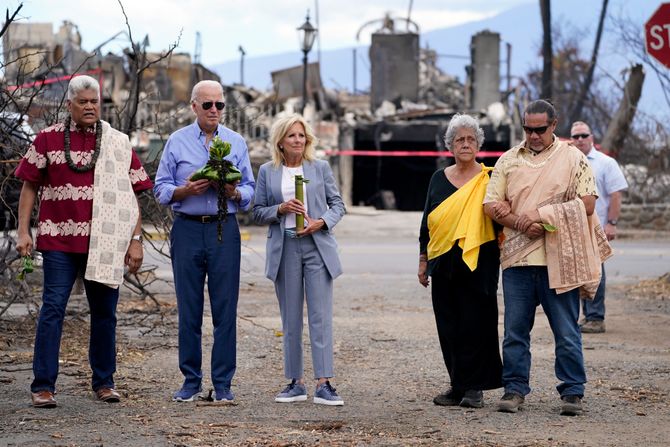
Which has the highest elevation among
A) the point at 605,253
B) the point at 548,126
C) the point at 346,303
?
the point at 548,126

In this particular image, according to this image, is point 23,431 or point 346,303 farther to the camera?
point 346,303

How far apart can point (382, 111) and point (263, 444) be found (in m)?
32.5

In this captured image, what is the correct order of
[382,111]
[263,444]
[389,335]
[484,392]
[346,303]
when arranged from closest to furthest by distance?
[263,444], [484,392], [389,335], [346,303], [382,111]

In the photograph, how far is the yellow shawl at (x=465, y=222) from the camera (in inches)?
323

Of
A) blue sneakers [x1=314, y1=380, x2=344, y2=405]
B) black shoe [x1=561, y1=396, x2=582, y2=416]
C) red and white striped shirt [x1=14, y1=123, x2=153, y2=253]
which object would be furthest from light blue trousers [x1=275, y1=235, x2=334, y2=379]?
black shoe [x1=561, y1=396, x2=582, y2=416]

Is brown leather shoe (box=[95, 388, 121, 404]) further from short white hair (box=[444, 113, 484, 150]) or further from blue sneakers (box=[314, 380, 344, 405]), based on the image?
short white hair (box=[444, 113, 484, 150])

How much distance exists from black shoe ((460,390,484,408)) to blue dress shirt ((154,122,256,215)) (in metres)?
1.77

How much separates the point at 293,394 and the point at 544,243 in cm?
179

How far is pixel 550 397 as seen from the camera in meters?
8.58

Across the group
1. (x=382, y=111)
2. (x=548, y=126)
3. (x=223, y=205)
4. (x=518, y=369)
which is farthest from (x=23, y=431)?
(x=382, y=111)

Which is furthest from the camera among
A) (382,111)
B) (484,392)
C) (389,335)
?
(382,111)

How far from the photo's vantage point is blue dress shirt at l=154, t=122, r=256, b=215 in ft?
27.1

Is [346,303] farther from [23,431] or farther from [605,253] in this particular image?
[23,431]

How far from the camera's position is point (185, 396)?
823 centimetres
